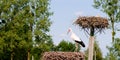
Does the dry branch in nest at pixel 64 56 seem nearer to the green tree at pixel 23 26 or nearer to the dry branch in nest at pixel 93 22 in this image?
the dry branch in nest at pixel 93 22

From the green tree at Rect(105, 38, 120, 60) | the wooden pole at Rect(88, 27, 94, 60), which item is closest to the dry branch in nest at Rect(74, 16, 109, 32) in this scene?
the wooden pole at Rect(88, 27, 94, 60)

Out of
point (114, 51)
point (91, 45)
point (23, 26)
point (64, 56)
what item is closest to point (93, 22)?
point (91, 45)

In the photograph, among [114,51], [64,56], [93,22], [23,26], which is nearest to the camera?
[64,56]

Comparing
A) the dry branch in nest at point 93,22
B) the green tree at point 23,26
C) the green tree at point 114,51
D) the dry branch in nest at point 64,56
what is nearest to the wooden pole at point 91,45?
the dry branch in nest at point 93,22

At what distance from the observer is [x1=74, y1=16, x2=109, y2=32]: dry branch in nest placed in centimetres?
1994

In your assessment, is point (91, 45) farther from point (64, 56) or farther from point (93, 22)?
point (64, 56)

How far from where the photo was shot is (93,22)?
19844 mm

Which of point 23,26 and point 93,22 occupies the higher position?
point 23,26

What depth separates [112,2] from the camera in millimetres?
30562

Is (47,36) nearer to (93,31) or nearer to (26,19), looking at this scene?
(26,19)

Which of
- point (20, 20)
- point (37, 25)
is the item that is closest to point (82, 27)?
point (37, 25)

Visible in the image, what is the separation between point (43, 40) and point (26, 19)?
2811mm

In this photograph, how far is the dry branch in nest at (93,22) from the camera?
1994cm

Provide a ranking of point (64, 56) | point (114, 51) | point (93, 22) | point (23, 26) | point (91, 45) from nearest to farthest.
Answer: point (64, 56) → point (91, 45) → point (93, 22) → point (114, 51) → point (23, 26)
